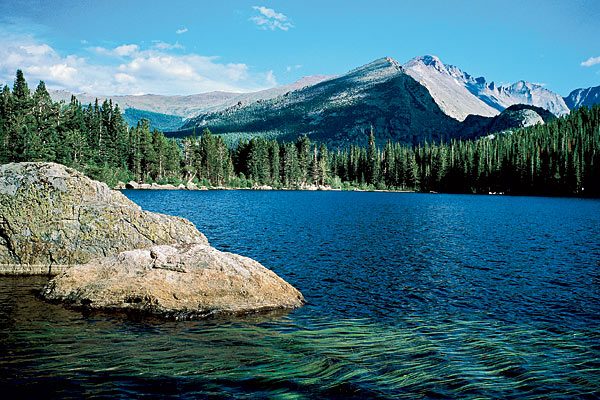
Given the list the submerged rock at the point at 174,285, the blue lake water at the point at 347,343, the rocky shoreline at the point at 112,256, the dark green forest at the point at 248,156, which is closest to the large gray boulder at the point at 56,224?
the rocky shoreline at the point at 112,256

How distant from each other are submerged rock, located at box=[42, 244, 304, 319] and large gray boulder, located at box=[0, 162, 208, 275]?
11.8 feet

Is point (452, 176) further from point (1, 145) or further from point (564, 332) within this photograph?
point (564, 332)

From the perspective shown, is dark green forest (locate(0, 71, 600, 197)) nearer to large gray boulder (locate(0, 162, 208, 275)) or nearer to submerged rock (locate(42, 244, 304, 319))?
large gray boulder (locate(0, 162, 208, 275))

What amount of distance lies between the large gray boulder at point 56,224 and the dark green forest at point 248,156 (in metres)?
69.7

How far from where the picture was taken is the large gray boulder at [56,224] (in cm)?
1856

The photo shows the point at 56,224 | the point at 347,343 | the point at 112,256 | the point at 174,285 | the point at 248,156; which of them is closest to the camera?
the point at 347,343

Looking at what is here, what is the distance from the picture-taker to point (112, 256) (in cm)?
1619

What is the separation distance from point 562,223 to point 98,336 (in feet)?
189

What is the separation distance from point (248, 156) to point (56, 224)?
156 metres

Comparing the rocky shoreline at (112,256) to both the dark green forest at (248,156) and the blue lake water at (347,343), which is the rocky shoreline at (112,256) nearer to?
the blue lake water at (347,343)

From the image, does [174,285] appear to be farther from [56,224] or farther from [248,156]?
[248,156]

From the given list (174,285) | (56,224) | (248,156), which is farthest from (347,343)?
(248,156)

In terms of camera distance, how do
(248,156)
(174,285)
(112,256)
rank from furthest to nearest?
1. (248,156)
2. (112,256)
3. (174,285)

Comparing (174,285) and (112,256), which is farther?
(112,256)
